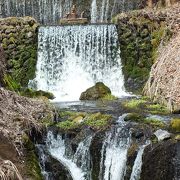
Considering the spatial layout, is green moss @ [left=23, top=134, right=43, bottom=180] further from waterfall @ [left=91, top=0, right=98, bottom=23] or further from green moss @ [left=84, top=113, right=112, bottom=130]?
waterfall @ [left=91, top=0, right=98, bottom=23]

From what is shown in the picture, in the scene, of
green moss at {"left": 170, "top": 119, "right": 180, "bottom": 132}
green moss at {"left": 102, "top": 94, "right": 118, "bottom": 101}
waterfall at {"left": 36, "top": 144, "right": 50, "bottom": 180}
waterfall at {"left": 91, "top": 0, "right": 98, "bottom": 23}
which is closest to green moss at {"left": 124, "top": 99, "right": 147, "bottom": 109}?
green moss at {"left": 102, "top": 94, "right": 118, "bottom": 101}

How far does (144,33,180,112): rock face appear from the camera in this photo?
1319cm

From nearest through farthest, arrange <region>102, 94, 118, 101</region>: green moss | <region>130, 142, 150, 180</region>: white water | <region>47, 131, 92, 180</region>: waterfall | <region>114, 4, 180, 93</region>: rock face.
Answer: <region>130, 142, 150, 180</region>: white water < <region>47, 131, 92, 180</region>: waterfall < <region>102, 94, 118, 101</region>: green moss < <region>114, 4, 180, 93</region>: rock face

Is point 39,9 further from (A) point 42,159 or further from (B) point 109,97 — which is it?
(A) point 42,159

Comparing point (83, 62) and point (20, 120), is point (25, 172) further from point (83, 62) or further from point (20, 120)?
point (83, 62)

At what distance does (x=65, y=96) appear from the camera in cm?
1802

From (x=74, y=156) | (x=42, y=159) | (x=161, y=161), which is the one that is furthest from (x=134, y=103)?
(x=161, y=161)

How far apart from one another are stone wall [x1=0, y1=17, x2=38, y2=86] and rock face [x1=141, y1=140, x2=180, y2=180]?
11.3m

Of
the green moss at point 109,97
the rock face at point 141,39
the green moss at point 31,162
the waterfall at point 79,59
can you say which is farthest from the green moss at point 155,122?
the waterfall at point 79,59

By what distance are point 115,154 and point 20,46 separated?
38.1 ft

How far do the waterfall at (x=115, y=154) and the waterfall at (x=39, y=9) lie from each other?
54.3 ft

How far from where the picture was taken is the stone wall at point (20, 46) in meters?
20.0

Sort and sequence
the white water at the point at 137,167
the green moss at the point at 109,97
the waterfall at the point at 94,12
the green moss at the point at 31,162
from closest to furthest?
the green moss at the point at 31,162 → the white water at the point at 137,167 → the green moss at the point at 109,97 → the waterfall at the point at 94,12

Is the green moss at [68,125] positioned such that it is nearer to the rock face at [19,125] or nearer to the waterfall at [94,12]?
the rock face at [19,125]
